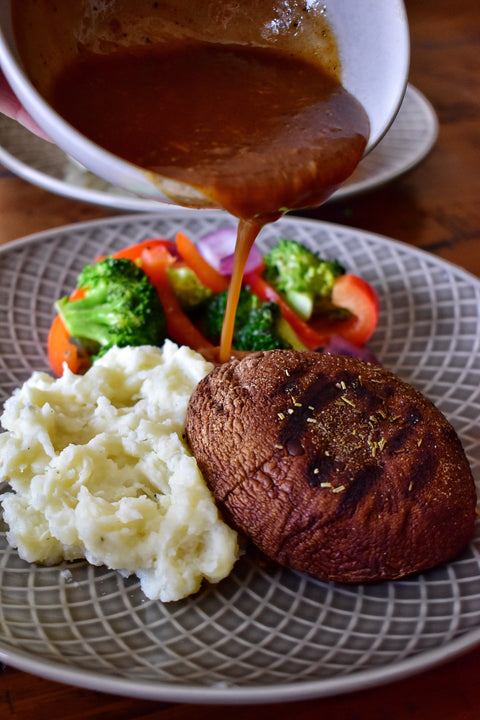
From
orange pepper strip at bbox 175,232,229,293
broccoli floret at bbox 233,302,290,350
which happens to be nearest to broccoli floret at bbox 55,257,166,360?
orange pepper strip at bbox 175,232,229,293

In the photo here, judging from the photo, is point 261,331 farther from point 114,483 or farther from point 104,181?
point 104,181

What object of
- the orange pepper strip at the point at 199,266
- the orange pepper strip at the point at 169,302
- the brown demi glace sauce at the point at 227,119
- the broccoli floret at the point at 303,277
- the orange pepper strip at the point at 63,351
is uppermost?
the brown demi glace sauce at the point at 227,119

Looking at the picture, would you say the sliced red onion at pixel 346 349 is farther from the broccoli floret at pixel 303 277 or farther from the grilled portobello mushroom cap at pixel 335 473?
the grilled portobello mushroom cap at pixel 335 473

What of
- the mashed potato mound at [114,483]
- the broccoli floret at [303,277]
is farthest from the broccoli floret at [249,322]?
the mashed potato mound at [114,483]

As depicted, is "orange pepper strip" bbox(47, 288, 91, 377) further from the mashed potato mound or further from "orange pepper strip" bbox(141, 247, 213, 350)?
the mashed potato mound

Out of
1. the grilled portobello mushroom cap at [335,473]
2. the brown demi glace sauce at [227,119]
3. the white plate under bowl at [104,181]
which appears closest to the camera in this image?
the brown demi glace sauce at [227,119]

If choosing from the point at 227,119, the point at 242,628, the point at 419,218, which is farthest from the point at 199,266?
the point at 242,628
